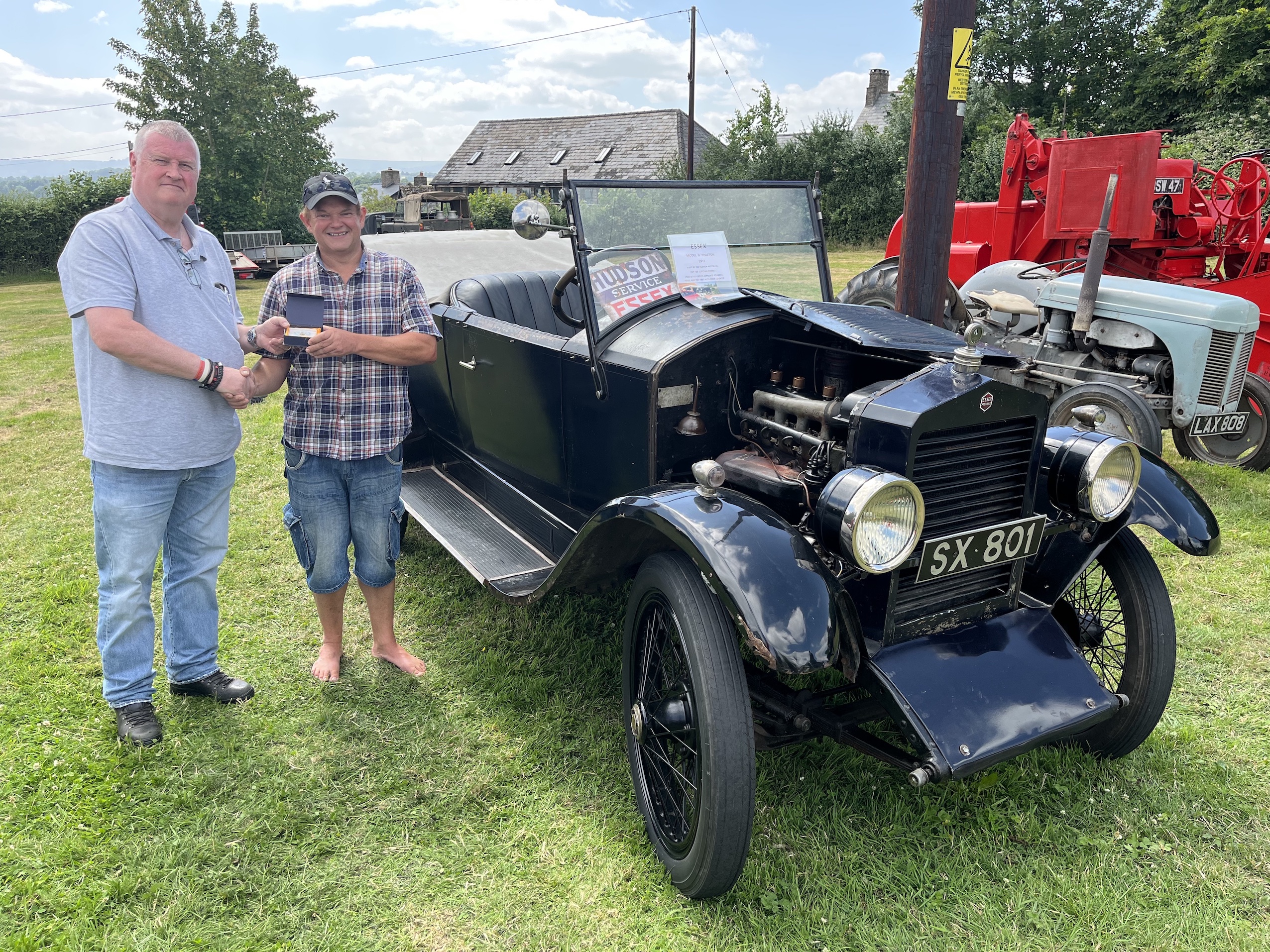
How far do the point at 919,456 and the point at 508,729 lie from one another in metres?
1.70

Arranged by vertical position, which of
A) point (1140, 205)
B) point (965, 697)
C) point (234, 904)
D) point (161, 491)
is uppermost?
point (1140, 205)

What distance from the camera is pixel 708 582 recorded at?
2.01 meters

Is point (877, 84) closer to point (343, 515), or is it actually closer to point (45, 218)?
point (45, 218)

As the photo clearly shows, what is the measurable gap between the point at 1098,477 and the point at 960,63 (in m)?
2.64

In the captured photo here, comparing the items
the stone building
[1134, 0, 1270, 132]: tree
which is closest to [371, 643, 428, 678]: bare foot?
[1134, 0, 1270, 132]: tree

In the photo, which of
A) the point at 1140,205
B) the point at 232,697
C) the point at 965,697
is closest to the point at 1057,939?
the point at 965,697

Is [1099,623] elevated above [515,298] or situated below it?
below

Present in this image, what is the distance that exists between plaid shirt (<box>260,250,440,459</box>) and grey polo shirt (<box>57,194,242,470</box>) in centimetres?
24

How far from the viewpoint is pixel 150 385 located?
8.42ft

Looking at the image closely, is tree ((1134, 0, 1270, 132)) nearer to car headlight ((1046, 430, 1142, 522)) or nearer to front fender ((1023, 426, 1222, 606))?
front fender ((1023, 426, 1222, 606))

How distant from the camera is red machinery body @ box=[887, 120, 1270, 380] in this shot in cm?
596

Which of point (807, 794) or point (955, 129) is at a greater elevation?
point (955, 129)

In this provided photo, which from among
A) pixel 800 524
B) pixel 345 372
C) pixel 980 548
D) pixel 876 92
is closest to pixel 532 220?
pixel 345 372

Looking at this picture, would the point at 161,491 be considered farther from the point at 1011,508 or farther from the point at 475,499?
the point at 1011,508
